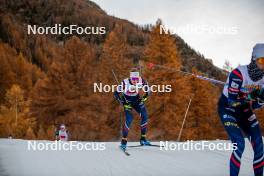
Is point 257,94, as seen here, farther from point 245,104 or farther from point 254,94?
point 245,104

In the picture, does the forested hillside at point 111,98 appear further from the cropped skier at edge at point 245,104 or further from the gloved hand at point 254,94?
the gloved hand at point 254,94

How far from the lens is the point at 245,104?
6.84m

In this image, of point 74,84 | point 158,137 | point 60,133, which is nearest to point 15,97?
point 74,84

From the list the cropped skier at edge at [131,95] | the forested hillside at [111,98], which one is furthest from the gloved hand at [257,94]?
the forested hillside at [111,98]

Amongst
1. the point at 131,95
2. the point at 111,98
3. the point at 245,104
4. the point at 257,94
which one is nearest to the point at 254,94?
the point at 257,94

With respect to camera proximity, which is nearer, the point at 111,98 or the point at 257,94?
the point at 257,94

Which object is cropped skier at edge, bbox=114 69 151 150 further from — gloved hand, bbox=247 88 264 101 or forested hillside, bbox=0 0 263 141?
forested hillside, bbox=0 0 263 141

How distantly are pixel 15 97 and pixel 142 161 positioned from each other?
40.7m

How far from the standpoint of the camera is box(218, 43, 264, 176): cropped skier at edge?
21.0ft

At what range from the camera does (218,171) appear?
8844 mm

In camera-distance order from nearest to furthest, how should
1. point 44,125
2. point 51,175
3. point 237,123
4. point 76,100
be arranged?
point 237,123, point 51,175, point 76,100, point 44,125

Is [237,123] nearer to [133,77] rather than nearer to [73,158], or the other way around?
[73,158]

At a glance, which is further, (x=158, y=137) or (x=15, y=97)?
(x=15, y=97)

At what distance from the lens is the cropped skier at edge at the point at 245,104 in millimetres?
6406
